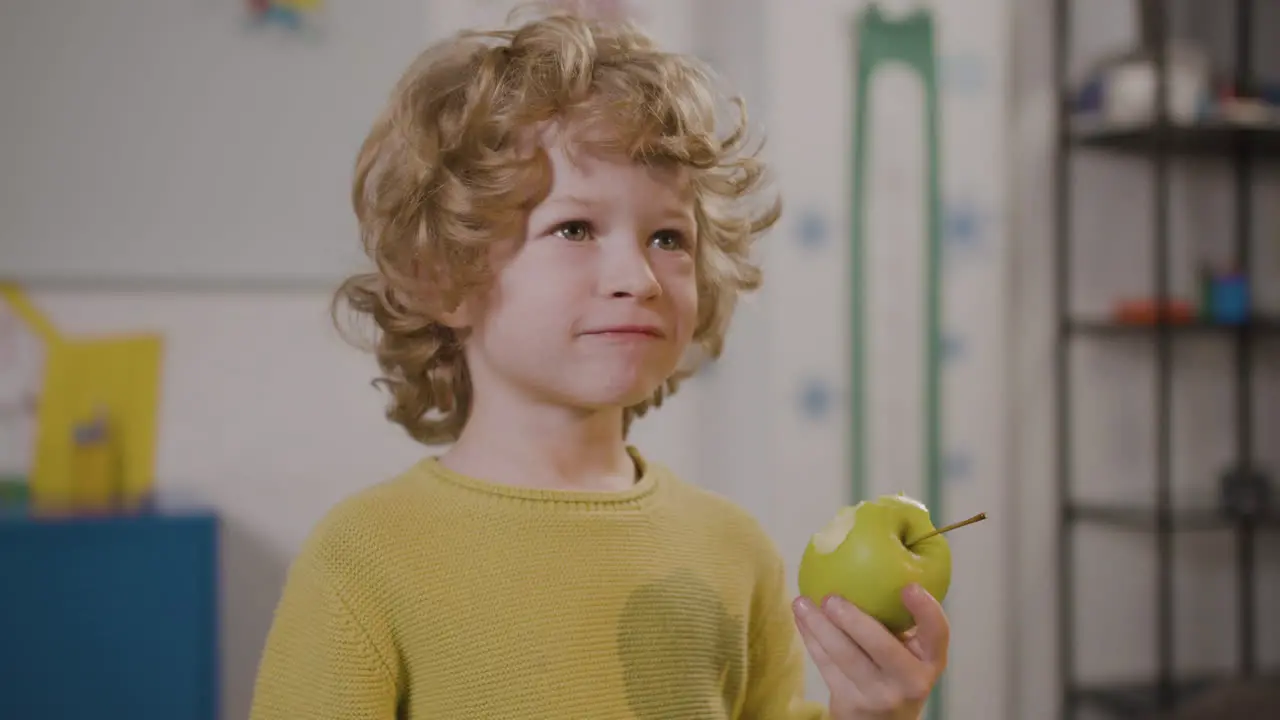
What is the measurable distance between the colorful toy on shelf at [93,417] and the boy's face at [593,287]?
1714 mm

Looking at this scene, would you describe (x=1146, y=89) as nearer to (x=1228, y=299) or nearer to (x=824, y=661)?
(x=1228, y=299)

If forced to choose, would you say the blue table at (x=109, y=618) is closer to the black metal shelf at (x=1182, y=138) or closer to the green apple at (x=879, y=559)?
the green apple at (x=879, y=559)

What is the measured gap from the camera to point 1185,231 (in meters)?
3.30

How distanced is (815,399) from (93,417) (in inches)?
56.4

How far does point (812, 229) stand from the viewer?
2.81 m

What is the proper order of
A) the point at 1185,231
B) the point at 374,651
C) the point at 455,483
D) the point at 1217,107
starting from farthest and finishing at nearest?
the point at 1185,231
the point at 1217,107
the point at 455,483
the point at 374,651

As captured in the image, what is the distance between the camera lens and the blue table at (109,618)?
213 cm

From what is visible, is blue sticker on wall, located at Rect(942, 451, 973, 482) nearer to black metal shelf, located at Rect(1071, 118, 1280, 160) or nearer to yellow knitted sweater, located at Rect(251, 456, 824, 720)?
black metal shelf, located at Rect(1071, 118, 1280, 160)

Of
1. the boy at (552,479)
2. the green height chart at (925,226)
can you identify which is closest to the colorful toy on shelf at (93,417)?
the green height chart at (925,226)

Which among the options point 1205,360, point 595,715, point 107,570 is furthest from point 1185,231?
point 595,715

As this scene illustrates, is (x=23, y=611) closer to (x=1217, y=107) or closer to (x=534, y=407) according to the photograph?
(x=534, y=407)

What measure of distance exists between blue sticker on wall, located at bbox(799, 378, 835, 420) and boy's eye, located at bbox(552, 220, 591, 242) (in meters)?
1.84

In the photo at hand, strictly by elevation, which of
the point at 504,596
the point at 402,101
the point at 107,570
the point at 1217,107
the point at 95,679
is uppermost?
the point at 1217,107

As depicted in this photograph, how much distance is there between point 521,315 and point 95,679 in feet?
4.86
